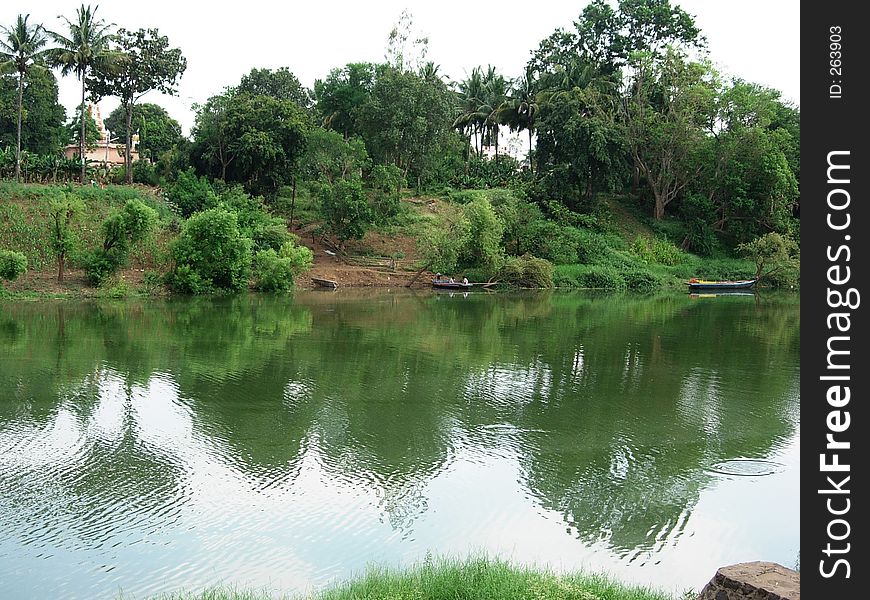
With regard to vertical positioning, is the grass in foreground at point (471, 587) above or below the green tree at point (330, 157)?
below

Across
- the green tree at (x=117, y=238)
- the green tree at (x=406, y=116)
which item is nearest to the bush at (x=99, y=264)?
the green tree at (x=117, y=238)

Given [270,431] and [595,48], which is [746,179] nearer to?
[595,48]

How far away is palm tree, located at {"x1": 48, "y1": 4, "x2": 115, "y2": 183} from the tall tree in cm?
106

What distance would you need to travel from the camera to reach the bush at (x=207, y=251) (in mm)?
30922

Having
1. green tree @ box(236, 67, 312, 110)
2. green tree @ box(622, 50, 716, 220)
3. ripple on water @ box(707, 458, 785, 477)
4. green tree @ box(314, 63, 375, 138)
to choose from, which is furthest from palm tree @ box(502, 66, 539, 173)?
ripple on water @ box(707, 458, 785, 477)

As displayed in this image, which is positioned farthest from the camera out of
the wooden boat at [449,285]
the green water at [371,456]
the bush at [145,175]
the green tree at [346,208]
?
the bush at [145,175]

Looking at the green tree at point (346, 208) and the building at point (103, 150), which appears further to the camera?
the building at point (103, 150)

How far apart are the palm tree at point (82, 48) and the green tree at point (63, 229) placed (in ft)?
33.0

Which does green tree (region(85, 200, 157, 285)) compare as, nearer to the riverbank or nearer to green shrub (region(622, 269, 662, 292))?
the riverbank

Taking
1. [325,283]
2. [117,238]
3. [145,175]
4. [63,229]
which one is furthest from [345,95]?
[63,229]

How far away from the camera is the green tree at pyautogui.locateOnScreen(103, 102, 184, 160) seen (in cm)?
5533

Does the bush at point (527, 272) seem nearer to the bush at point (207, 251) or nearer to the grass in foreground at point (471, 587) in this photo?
the bush at point (207, 251)

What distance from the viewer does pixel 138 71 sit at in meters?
40.9
